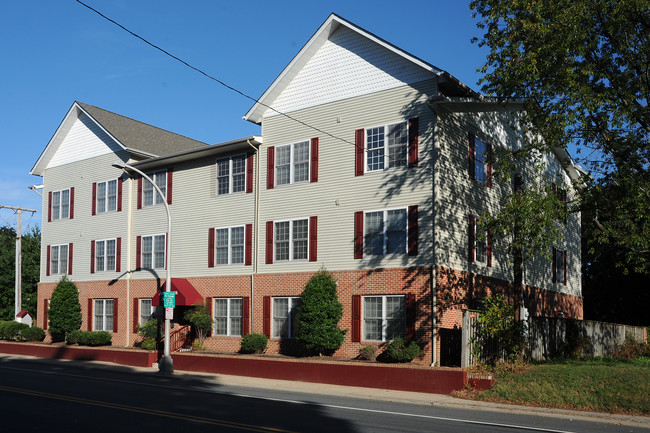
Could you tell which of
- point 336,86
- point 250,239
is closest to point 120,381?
point 250,239

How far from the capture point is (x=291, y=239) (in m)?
28.4

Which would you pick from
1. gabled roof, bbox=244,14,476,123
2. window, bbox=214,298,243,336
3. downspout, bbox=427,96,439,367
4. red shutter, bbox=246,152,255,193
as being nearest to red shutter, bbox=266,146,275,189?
red shutter, bbox=246,152,255,193

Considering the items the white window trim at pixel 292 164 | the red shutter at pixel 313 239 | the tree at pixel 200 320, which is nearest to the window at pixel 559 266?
the red shutter at pixel 313 239

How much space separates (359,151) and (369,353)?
26.5 feet

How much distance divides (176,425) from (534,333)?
53.8ft

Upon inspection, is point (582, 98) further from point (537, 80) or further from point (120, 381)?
point (120, 381)

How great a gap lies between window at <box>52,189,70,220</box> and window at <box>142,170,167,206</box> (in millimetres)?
7027

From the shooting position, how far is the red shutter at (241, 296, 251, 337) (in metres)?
29.3

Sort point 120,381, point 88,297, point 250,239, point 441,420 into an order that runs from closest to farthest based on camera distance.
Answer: point 441,420, point 120,381, point 250,239, point 88,297

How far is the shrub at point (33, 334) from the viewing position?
37.6m

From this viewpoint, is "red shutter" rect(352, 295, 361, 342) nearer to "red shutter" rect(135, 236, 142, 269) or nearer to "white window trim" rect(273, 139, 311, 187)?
"white window trim" rect(273, 139, 311, 187)

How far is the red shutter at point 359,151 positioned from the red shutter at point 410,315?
5.58m

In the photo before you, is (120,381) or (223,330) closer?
(120,381)

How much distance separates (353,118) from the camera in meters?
27.1
